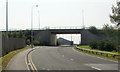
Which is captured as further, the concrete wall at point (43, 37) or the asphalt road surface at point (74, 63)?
the concrete wall at point (43, 37)

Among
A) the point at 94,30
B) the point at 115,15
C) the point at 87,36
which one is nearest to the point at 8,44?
the point at 115,15

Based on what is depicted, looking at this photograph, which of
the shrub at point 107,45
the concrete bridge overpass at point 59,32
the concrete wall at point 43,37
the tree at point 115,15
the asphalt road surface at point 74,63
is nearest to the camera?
the asphalt road surface at point 74,63

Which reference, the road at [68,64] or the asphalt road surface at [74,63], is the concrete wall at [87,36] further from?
the road at [68,64]

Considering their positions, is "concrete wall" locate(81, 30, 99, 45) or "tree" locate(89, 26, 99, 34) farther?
"tree" locate(89, 26, 99, 34)

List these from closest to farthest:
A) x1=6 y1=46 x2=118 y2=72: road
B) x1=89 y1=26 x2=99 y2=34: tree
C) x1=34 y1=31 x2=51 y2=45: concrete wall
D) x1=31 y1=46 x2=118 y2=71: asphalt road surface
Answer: x1=6 y1=46 x2=118 y2=72: road
x1=31 y1=46 x2=118 y2=71: asphalt road surface
x1=89 y1=26 x2=99 y2=34: tree
x1=34 y1=31 x2=51 y2=45: concrete wall

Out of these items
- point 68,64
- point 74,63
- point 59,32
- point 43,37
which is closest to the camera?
point 68,64

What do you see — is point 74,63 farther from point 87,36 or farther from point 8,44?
point 87,36

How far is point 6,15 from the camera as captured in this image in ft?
143

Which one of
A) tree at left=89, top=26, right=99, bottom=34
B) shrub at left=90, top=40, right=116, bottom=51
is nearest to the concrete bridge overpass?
tree at left=89, top=26, right=99, bottom=34

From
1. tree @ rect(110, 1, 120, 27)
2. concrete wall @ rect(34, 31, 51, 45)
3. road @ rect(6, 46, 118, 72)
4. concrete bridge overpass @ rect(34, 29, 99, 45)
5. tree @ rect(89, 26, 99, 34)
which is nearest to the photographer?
road @ rect(6, 46, 118, 72)

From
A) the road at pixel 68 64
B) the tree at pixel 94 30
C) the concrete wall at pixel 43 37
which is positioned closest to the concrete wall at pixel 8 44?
the road at pixel 68 64

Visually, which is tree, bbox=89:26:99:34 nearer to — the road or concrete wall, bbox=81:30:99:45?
concrete wall, bbox=81:30:99:45

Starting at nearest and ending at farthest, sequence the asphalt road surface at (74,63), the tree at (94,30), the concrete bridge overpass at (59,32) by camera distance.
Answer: the asphalt road surface at (74,63)
the concrete bridge overpass at (59,32)
the tree at (94,30)

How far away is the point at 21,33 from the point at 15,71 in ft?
277
